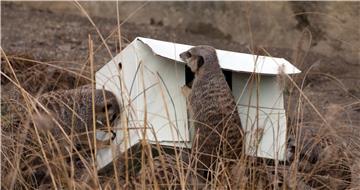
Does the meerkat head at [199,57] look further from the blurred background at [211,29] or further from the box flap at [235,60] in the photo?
the blurred background at [211,29]

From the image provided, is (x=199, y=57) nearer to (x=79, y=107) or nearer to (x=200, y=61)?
(x=200, y=61)

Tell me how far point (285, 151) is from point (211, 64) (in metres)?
0.55

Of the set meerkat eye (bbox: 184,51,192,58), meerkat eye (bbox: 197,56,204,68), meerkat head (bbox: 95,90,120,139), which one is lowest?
meerkat head (bbox: 95,90,120,139)

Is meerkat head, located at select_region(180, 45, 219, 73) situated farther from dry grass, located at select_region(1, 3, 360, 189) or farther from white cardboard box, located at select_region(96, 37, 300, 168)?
dry grass, located at select_region(1, 3, 360, 189)

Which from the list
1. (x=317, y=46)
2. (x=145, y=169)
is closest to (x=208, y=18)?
(x=317, y=46)

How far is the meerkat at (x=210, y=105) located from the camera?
10.9ft

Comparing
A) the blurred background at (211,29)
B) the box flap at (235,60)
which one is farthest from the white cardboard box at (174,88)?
the blurred background at (211,29)

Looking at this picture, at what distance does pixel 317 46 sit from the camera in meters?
5.96

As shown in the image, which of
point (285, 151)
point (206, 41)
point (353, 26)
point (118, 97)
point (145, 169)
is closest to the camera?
point (145, 169)

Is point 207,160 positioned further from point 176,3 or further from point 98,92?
point 176,3

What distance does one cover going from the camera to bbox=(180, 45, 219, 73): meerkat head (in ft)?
11.5

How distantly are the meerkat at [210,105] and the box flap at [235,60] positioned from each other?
0.06m

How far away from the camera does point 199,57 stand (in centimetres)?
356

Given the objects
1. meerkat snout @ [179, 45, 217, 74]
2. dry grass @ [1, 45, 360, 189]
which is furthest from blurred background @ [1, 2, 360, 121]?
dry grass @ [1, 45, 360, 189]
